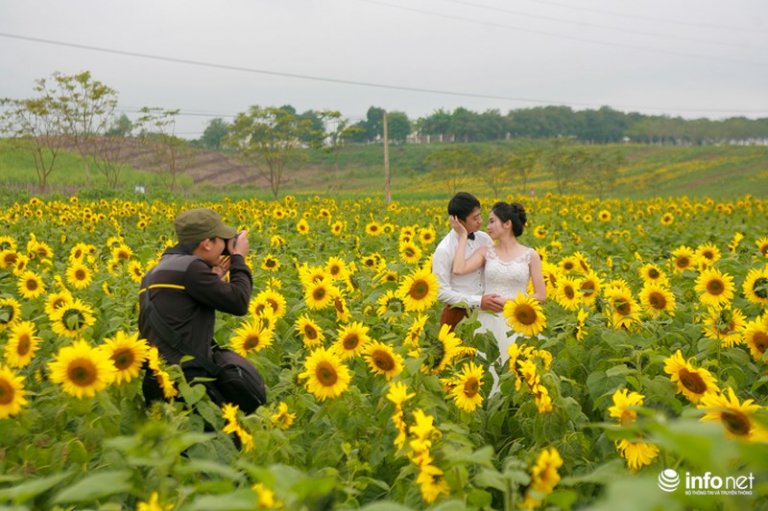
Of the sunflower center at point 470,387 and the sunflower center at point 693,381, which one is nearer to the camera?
the sunflower center at point 693,381

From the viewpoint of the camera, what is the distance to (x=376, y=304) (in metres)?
4.90

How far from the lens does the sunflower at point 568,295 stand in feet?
15.3

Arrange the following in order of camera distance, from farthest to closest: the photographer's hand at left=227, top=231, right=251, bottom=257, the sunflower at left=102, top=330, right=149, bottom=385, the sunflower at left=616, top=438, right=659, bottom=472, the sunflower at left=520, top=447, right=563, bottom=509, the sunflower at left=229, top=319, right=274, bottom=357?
the sunflower at left=229, top=319, right=274, bottom=357 < the photographer's hand at left=227, top=231, right=251, bottom=257 < the sunflower at left=102, top=330, right=149, bottom=385 < the sunflower at left=616, top=438, right=659, bottom=472 < the sunflower at left=520, top=447, right=563, bottom=509

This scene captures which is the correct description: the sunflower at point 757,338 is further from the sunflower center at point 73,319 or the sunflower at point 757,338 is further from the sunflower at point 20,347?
the sunflower at point 20,347

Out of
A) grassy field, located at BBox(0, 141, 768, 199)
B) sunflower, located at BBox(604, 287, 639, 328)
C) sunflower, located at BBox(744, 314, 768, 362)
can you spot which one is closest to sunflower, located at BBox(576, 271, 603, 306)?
sunflower, located at BBox(604, 287, 639, 328)

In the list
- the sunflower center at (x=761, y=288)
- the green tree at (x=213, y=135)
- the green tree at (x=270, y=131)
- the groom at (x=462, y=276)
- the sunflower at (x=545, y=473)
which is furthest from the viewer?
the green tree at (x=213, y=135)

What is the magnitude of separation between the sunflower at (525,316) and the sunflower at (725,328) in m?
0.80

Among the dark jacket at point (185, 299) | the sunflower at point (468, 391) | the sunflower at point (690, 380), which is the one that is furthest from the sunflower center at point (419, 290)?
the sunflower at point (690, 380)

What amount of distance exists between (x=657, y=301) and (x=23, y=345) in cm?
319

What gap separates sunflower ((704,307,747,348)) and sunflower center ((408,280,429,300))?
4.60 ft

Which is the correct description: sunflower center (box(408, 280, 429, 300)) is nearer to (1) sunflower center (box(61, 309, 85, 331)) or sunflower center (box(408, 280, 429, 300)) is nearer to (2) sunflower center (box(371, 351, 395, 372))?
(2) sunflower center (box(371, 351, 395, 372))

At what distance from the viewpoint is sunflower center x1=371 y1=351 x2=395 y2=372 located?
3049 mm

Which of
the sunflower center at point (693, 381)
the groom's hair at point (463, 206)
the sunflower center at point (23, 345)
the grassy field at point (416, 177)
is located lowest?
the grassy field at point (416, 177)

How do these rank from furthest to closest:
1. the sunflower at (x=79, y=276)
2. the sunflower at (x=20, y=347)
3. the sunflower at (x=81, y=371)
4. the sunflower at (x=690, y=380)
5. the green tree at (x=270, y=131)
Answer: the green tree at (x=270, y=131), the sunflower at (x=79, y=276), the sunflower at (x=20, y=347), the sunflower at (x=690, y=380), the sunflower at (x=81, y=371)
